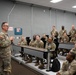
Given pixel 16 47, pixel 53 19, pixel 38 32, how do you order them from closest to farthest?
1. pixel 16 47
2. pixel 38 32
3. pixel 53 19

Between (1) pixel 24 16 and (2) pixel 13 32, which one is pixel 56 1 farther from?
(2) pixel 13 32

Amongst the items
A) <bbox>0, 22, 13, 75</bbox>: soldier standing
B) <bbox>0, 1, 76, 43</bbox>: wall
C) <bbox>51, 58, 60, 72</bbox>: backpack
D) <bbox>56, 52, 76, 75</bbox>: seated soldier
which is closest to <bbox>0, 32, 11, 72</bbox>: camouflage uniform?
<bbox>0, 22, 13, 75</bbox>: soldier standing

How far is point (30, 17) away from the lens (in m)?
8.98

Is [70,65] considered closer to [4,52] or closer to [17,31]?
[4,52]

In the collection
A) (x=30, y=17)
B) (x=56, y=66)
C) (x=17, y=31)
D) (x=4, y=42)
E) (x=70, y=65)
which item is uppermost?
(x=30, y=17)

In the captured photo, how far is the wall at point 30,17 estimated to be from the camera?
26.6 feet

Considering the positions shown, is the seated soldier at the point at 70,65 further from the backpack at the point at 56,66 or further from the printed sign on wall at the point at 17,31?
the printed sign on wall at the point at 17,31

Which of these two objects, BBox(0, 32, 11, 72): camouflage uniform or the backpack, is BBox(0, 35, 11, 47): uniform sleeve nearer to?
BBox(0, 32, 11, 72): camouflage uniform

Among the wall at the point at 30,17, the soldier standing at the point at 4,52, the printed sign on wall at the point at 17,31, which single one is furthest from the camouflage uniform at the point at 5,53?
the printed sign on wall at the point at 17,31

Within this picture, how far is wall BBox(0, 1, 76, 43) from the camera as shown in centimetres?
811

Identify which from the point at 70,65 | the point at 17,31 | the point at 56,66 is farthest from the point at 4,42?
the point at 17,31

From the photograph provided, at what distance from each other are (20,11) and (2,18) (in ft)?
4.28

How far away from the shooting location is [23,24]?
8703 millimetres

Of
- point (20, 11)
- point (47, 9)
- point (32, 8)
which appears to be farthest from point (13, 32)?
point (47, 9)
